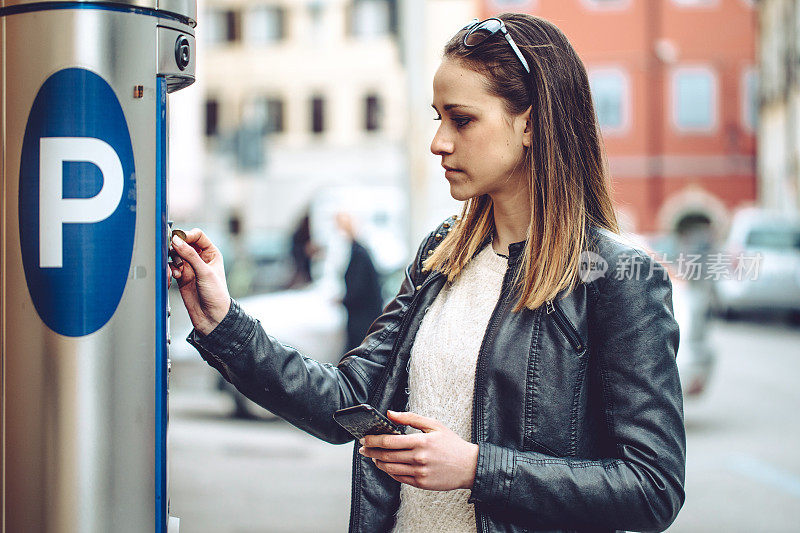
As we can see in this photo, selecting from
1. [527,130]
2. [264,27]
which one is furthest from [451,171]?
[264,27]

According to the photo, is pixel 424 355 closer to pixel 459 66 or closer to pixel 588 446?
pixel 588 446

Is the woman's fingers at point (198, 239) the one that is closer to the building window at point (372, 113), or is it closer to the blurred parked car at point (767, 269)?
the blurred parked car at point (767, 269)

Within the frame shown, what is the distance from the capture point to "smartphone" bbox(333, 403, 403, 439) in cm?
161

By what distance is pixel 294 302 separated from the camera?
933 cm

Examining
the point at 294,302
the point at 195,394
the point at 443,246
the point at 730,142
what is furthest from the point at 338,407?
the point at 730,142

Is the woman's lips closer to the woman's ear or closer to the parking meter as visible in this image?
the woman's ear

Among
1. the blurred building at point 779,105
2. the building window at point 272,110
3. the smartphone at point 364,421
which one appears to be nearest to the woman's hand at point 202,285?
the smartphone at point 364,421

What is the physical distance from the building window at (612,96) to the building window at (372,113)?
7.56 m

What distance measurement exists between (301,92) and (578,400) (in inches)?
1357

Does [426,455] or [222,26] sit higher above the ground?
[222,26]

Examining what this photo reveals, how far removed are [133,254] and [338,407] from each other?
564 millimetres

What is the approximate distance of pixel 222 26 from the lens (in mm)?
35812

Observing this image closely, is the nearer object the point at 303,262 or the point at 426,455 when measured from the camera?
the point at 426,455

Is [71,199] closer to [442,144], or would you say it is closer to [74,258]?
[74,258]
